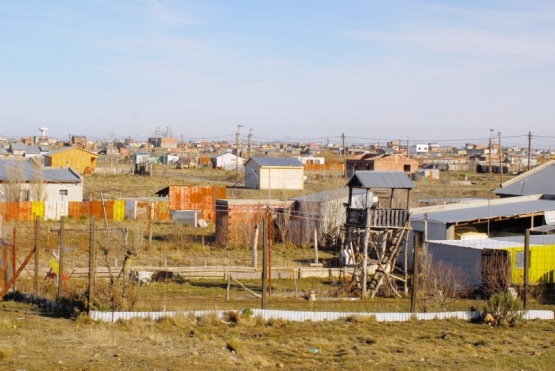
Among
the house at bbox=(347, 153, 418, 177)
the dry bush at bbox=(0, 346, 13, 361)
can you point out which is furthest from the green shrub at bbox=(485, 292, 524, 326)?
the house at bbox=(347, 153, 418, 177)

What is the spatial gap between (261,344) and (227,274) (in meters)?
13.0

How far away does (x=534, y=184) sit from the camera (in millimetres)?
41000

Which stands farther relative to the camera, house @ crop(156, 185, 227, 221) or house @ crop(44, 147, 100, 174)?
house @ crop(44, 147, 100, 174)

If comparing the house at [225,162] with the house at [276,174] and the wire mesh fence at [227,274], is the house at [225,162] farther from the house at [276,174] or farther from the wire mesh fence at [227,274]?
the wire mesh fence at [227,274]

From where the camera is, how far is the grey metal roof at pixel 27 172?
4459 cm

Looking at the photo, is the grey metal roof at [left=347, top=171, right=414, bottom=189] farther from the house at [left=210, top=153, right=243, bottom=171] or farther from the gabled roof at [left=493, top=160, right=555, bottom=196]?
the house at [left=210, top=153, right=243, bottom=171]

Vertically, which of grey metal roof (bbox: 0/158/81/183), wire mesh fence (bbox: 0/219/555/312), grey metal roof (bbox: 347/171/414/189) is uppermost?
grey metal roof (bbox: 347/171/414/189)

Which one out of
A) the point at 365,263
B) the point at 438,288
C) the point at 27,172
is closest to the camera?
the point at 438,288

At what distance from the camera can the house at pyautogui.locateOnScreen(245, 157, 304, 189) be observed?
2373 inches

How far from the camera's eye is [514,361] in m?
12.3

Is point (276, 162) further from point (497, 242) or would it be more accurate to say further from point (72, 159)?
point (497, 242)

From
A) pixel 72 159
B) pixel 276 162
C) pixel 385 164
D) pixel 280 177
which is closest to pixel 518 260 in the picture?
pixel 280 177

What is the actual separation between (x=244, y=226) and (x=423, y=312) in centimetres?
1939

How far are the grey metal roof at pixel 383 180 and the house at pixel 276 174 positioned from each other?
36.3 metres
